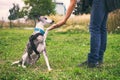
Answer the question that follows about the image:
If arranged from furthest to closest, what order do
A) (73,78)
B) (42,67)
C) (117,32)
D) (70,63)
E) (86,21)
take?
(86,21) → (117,32) → (70,63) → (42,67) → (73,78)

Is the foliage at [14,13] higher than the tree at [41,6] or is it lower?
lower

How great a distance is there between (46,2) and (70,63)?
4706 centimetres

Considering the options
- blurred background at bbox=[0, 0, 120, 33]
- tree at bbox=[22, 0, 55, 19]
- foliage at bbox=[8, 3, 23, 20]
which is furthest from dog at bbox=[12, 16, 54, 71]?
foliage at bbox=[8, 3, 23, 20]

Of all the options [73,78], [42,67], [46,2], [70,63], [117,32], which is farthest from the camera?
[46,2]

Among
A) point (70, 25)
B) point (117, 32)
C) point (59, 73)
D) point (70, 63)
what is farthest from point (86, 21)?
point (59, 73)

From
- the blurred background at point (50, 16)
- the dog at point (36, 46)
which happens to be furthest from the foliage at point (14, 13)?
the dog at point (36, 46)

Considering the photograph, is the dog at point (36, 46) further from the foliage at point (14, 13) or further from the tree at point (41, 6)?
the foliage at point (14, 13)

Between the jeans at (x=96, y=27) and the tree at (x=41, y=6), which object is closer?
the jeans at (x=96, y=27)

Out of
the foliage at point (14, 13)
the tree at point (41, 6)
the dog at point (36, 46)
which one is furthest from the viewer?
the foliage at point (14, 13)

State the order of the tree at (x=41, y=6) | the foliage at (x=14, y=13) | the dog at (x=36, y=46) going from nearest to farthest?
the dog at (x=36, y=46)
the tree at (x=41, y=6)
the foliage at (x=14, y=13)

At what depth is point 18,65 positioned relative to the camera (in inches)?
271

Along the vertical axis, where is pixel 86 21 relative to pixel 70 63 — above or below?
below

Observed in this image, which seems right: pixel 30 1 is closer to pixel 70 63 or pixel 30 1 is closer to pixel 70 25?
pixel 70 25

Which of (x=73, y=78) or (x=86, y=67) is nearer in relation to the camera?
(x=73, y=78)
